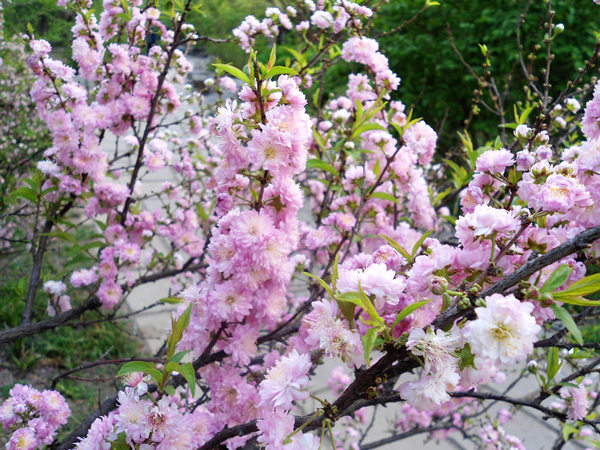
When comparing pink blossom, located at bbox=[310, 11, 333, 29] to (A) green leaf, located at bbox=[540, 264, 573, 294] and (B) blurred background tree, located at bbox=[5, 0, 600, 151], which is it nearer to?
(A) green leaf, located at bbox=[540, 264, 573, 294]

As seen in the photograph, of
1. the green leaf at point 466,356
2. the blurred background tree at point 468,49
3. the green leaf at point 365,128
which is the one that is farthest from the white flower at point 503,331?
the blurred background tree at point 468,49

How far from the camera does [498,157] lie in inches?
31.4

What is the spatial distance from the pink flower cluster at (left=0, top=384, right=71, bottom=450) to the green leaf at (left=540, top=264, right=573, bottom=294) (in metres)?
1.19

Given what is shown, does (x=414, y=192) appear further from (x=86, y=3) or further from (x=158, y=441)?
(x=86, y=3)

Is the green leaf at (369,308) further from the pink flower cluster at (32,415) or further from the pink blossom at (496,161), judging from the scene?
the pink flower cluster at (32,415)

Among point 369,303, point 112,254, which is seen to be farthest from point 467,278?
point 112,254

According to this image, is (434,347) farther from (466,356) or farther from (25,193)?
(25,193)

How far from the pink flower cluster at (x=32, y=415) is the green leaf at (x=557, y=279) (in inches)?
46.8

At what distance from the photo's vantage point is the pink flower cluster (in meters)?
1.03

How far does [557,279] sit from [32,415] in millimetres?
1289

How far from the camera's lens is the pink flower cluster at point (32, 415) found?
3.39 ft


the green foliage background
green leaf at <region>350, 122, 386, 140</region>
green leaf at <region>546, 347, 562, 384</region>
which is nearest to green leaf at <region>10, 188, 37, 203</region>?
green leaf at <region>350, 122, 386, 140</region>

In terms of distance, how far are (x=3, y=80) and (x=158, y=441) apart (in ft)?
7.02

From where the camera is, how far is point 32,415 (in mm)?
1120
